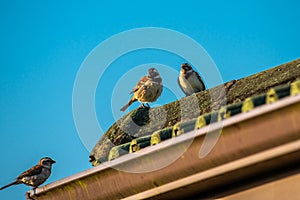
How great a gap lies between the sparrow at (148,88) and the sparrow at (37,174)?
238 cm

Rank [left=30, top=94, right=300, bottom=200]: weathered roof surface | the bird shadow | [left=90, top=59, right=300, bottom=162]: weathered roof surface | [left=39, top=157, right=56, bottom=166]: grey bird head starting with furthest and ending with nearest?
[left=39, top=157, right=56, bottom=166]: grey bird head → the bird shadow → [left=90, top=59, right=300, bottom=162]: weathered roof surface → [left=30, top=94, right=300, bottom=200]: weathered roof surface

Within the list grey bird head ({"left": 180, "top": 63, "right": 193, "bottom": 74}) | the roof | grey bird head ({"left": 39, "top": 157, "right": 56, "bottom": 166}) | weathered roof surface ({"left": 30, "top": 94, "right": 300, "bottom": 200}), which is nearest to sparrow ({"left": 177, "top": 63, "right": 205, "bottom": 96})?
grey bird head ({"left": 180, "top": 63, "right": 193, "bottom": 74})

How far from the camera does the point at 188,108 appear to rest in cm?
678

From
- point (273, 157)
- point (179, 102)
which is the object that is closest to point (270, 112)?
point (273, 157)

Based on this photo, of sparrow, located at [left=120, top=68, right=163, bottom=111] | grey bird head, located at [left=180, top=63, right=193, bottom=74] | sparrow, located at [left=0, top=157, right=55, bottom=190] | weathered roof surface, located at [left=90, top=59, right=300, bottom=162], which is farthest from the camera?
grey bird head, located at [left=180, top=63, right=193, bottom=74]

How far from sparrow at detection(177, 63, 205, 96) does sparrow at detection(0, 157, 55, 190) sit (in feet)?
10.7

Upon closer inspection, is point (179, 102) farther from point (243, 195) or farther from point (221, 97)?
point (243, 195)

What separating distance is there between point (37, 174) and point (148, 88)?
3066mm

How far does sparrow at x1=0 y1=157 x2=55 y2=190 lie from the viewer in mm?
13742

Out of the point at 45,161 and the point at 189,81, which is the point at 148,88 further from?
the point at 45,161

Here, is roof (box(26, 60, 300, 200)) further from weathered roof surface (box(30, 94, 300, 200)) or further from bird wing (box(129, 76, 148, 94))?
bird wing (box(129, 76, 148, 94))

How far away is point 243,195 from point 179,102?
2.52 meters

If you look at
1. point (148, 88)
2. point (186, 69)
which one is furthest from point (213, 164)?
point (186, 69)

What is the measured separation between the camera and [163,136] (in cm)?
522
